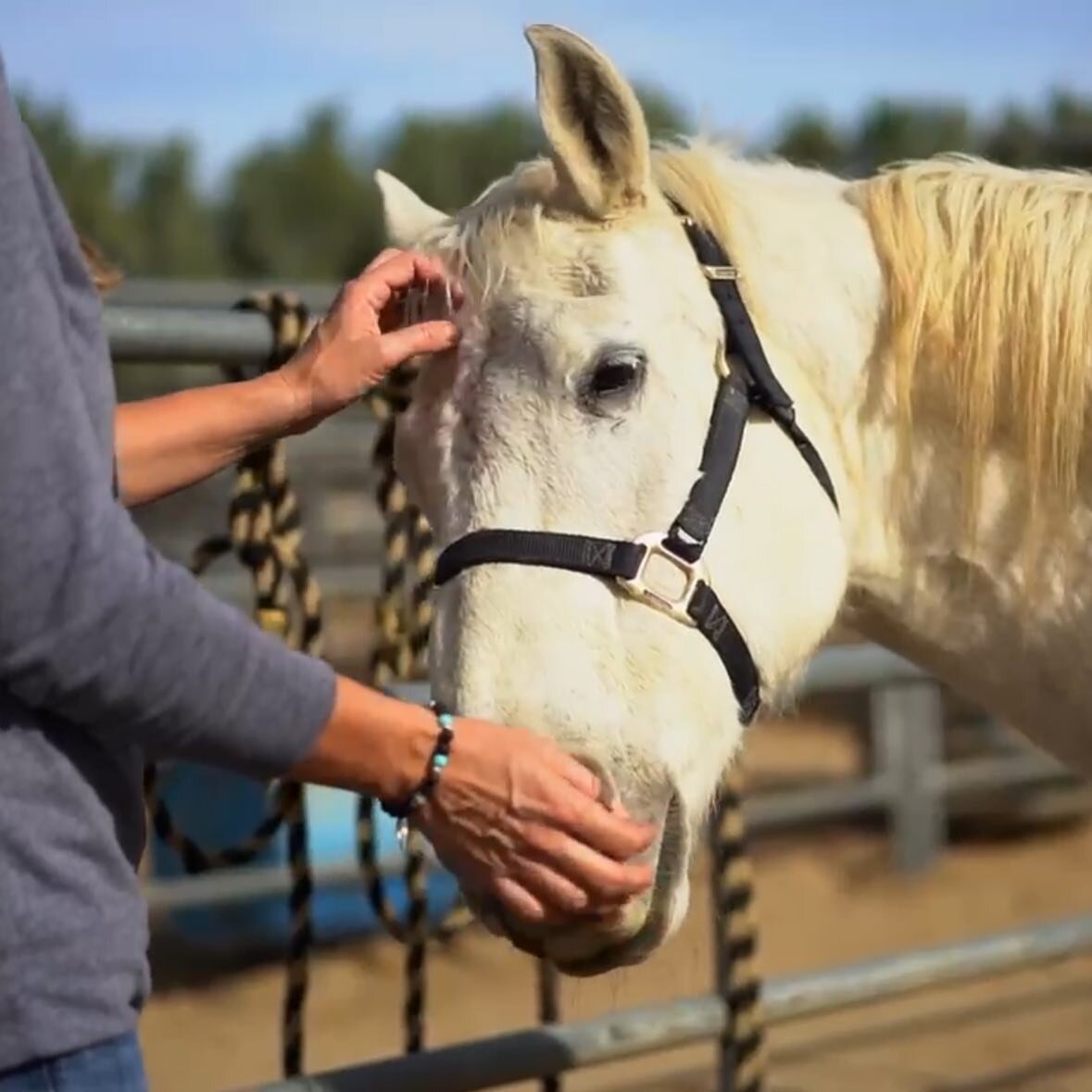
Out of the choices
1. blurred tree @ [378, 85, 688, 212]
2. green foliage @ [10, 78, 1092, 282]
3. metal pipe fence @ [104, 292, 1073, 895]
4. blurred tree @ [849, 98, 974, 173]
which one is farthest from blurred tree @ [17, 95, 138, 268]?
metal pipe fence @ [104, 292, 1073, 895]

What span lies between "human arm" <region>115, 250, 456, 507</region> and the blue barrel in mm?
2515

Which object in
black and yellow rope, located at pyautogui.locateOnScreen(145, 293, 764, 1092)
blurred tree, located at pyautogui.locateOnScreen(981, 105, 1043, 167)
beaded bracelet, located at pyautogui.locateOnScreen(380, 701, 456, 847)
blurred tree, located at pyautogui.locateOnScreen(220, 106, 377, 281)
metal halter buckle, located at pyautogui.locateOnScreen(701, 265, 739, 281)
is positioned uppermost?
metal halter buckle, located at pyautogui.locateOnScreen(701, 265, 739, 281)

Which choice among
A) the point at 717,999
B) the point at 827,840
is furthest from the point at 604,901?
the point at 827,840

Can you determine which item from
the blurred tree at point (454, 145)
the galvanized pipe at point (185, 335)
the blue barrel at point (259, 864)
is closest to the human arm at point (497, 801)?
the galvanized pipe at point (185, 335)

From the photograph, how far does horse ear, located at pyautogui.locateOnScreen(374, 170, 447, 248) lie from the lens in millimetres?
1944

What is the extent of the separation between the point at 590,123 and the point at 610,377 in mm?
265

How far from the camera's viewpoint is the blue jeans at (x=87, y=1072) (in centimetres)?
111

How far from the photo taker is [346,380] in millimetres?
1697

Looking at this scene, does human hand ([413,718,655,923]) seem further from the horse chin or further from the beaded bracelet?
the horse chin

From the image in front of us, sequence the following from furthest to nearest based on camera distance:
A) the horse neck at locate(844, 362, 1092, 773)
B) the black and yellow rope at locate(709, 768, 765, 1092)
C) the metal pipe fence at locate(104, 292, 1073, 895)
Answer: the metal pipe fence at locate(104, 292, 1073, 895)
the black and yellow rope at locate(709, 768, 765, 1092)
the horse neck at locate(844, 362, 1092, 773)

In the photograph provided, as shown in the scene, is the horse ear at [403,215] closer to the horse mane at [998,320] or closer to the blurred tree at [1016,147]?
the horse mane at [998,320]

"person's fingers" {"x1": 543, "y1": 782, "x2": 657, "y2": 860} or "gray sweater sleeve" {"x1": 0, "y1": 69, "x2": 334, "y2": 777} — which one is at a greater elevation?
"gray sweater sleeve" {"x1": 0, "y1": 69, "x2": 334, "y2": 777}

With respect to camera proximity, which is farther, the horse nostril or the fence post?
the fence post

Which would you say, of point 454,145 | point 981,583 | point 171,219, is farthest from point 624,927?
point 454,145
